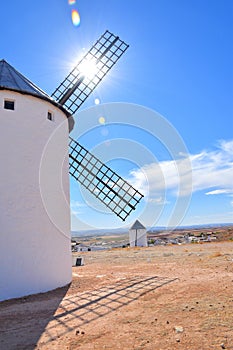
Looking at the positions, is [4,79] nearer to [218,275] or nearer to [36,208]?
[36,208]

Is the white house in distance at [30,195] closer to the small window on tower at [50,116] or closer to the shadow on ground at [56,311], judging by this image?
the small window on tower at [50,116]

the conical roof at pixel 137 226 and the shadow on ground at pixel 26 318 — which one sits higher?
the conical roof at pixel 137 226

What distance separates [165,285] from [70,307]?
10.7 feet

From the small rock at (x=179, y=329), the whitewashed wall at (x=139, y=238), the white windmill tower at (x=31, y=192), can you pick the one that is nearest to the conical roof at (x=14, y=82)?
the white windmill tower at (x=31, y=192)

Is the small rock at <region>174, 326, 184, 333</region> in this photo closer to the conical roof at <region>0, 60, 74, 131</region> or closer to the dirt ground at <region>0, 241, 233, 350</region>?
the dirt ground at <region>0, 241, 233, 350</region>

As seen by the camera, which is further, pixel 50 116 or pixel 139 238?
pixel 139 238

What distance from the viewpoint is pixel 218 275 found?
961cm

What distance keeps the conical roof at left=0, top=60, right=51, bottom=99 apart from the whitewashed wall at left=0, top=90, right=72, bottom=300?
0.22 m

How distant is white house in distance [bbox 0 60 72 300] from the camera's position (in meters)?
8.31

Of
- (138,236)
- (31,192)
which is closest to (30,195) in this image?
(31,192)

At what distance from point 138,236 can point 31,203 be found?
1123 inches

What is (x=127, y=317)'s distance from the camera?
18.8 ft

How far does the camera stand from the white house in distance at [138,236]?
3575 cm

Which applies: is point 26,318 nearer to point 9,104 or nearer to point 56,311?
point 56,311
